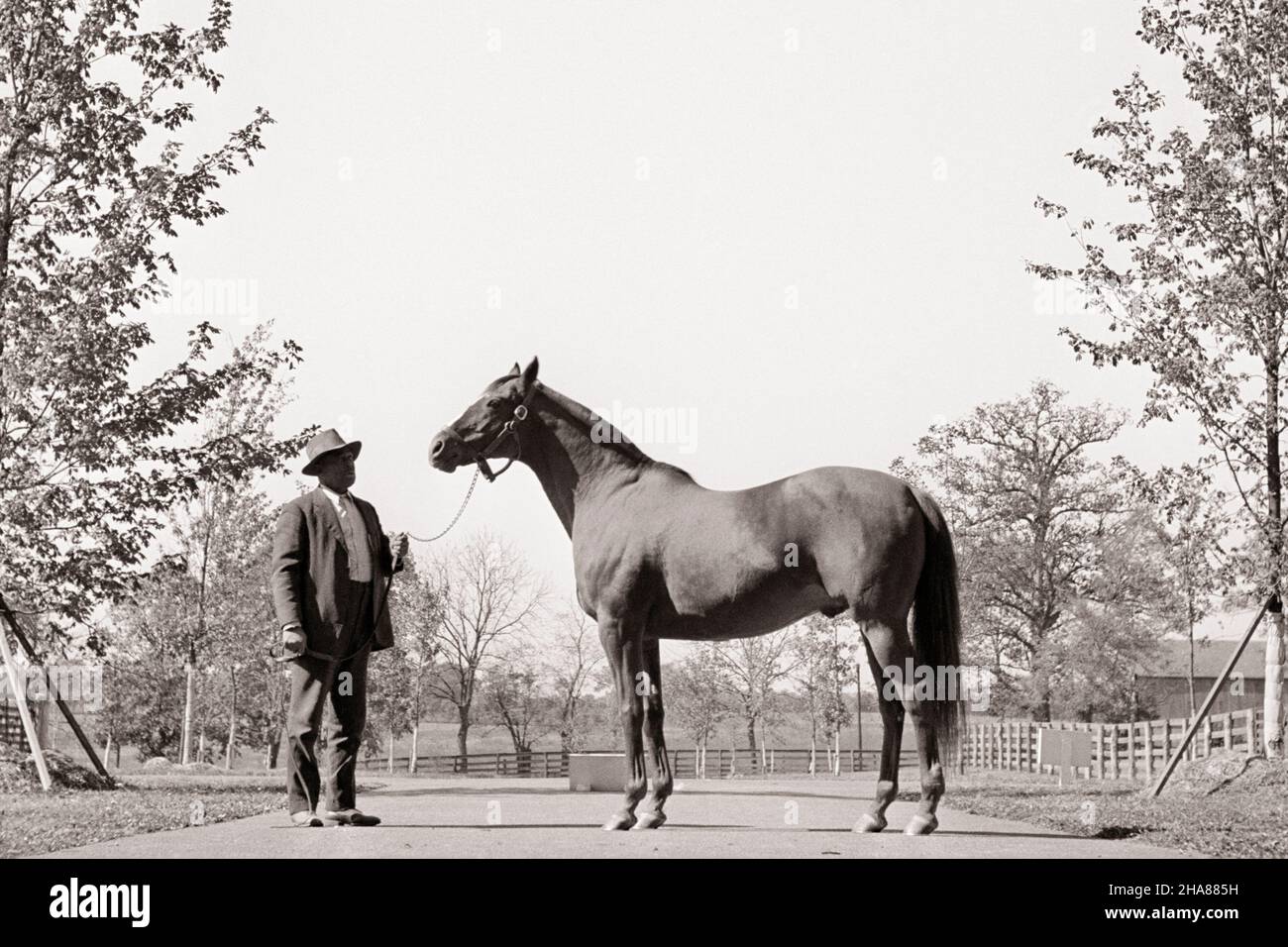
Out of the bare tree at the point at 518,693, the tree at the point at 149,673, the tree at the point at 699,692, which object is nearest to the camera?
the tree at the point at 149,673

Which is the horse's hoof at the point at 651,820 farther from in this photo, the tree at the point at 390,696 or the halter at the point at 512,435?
the tree at the point at 390,696

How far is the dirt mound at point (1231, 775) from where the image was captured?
15.2m

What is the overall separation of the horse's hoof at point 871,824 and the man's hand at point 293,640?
3784 mm

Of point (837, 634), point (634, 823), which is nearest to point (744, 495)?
point (634, 823)

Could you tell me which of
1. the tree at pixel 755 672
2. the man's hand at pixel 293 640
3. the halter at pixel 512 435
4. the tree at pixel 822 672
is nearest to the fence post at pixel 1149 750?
the tree at pixel 822 672

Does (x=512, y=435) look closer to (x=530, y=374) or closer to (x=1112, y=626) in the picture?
(x=530, y=374)

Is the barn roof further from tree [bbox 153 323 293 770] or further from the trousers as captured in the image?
the trousers

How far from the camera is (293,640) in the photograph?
8117mm

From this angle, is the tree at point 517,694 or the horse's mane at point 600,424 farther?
the tree at point 517,694
